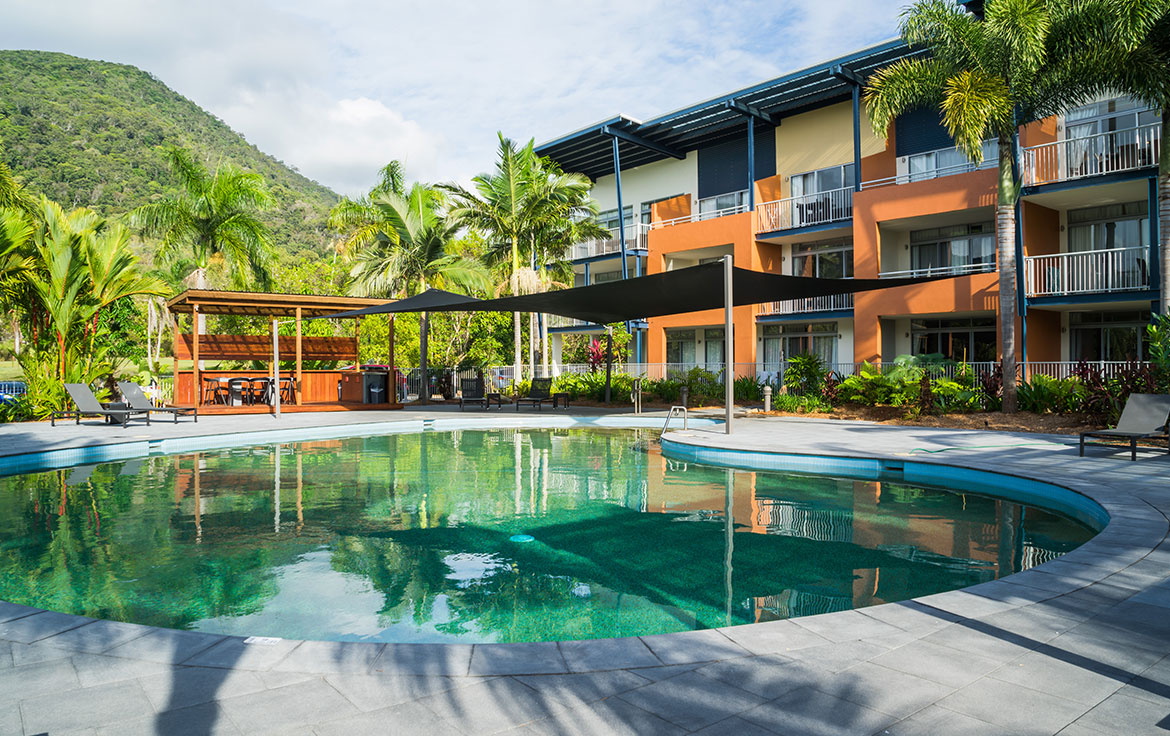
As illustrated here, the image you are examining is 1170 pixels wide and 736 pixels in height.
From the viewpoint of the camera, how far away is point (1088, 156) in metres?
14.6

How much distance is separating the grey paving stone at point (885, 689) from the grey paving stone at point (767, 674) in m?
0.08

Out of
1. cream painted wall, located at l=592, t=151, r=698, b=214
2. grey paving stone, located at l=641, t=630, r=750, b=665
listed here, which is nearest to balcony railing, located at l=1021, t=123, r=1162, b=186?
cream painted wall, located at l=592, t=151, r=698, b=214

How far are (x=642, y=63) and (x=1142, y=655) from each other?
1517 centimetres

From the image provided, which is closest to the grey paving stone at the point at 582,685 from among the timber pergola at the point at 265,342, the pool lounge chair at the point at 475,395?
the timber pergola at the point at 265,342

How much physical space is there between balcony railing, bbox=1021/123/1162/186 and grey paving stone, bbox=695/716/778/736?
642 inches

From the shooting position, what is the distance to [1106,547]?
4.25 m

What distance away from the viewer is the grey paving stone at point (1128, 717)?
2.12m

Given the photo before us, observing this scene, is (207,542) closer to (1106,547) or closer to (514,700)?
(514,700)

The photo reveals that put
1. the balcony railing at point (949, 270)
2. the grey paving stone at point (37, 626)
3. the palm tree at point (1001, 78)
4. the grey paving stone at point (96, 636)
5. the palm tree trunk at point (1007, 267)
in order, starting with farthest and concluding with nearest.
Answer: the balcony railing at point (949, 270) < the palm tree trunk at point (1007, 267) < the palm tree at point (1001, 78) < the grey paving stone at point (37, 626) < the grey paving stone at point (96, 636)

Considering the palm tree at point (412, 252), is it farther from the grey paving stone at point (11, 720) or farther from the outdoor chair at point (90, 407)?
the grey paving stone at point (11, 720)

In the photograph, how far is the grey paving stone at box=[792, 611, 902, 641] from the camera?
2924 millimetres

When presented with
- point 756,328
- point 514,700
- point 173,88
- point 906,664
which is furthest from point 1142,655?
point 173,88

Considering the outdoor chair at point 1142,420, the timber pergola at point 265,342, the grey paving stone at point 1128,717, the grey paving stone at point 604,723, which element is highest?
the timber pergola at point 265,342

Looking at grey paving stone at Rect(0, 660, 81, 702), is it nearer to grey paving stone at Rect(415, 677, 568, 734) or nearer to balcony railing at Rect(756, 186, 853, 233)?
grey paving stone at Rect(415, 677, 568, 734)
